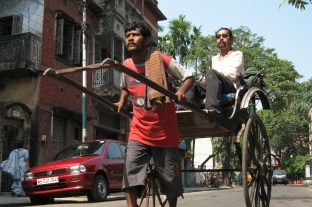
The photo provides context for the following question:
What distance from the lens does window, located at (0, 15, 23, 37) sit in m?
17.2

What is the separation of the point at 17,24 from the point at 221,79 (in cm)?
1403

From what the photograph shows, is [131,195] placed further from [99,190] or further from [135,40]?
[99,190]

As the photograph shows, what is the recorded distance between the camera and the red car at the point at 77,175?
1022cm

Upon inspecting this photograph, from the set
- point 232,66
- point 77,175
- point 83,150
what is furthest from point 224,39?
point 83,150

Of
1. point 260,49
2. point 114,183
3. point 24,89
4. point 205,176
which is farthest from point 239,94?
point 205,176

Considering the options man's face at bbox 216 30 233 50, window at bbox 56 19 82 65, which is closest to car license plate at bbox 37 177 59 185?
man's face at bbox 216 30 233 50

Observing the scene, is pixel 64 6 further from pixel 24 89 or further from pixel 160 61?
pixel 160 61

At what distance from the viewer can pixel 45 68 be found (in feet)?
56.8

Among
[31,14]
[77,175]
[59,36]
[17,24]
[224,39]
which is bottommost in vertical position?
[77,175]

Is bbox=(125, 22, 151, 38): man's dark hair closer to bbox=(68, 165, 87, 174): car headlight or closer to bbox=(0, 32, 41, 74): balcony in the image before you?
bbox=(68, 165, 87, 174): car headlight

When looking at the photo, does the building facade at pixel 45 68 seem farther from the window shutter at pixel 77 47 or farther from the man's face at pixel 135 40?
the man's face at pixel 135 40

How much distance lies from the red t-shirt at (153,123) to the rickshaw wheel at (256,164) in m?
1.42

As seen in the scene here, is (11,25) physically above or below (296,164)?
above

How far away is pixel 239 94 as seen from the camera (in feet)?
17.5
